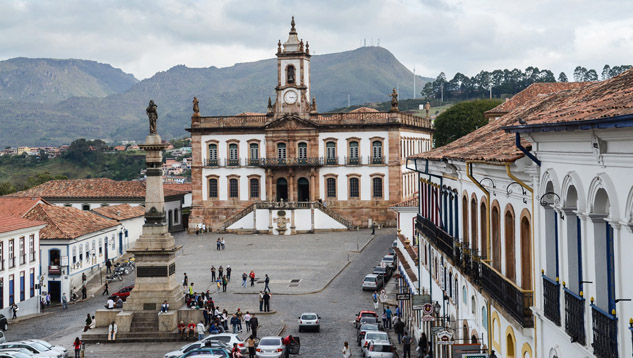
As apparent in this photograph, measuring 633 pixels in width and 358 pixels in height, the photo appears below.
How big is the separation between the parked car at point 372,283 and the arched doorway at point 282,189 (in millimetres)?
29119

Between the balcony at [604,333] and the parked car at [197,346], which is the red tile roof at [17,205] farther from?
the balcony at [604,333]

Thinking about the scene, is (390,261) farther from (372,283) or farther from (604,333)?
(604,333)

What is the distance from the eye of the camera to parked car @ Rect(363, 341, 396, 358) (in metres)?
26.3

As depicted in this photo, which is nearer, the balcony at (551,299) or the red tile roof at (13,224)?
the balcony at (551,299)

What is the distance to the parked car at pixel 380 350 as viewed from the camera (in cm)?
2627

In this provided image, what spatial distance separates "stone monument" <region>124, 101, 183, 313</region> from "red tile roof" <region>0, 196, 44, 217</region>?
21.2 m

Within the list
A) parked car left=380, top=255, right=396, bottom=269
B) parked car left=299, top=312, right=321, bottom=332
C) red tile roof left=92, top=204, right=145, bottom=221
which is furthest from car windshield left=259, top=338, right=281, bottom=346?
red tile roof left=92, top=204, right=145, bottom=221

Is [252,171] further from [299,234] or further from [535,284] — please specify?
[535,284]

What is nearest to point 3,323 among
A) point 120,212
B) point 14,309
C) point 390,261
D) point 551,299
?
point 14,309

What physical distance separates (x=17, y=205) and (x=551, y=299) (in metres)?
48.3

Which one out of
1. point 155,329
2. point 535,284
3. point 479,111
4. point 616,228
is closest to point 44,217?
point 155,329

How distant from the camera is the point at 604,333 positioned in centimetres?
868

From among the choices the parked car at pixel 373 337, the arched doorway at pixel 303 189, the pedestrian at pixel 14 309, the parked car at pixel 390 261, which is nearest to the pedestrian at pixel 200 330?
the parked car at pixel 373 337

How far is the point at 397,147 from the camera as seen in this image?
6819 cm
